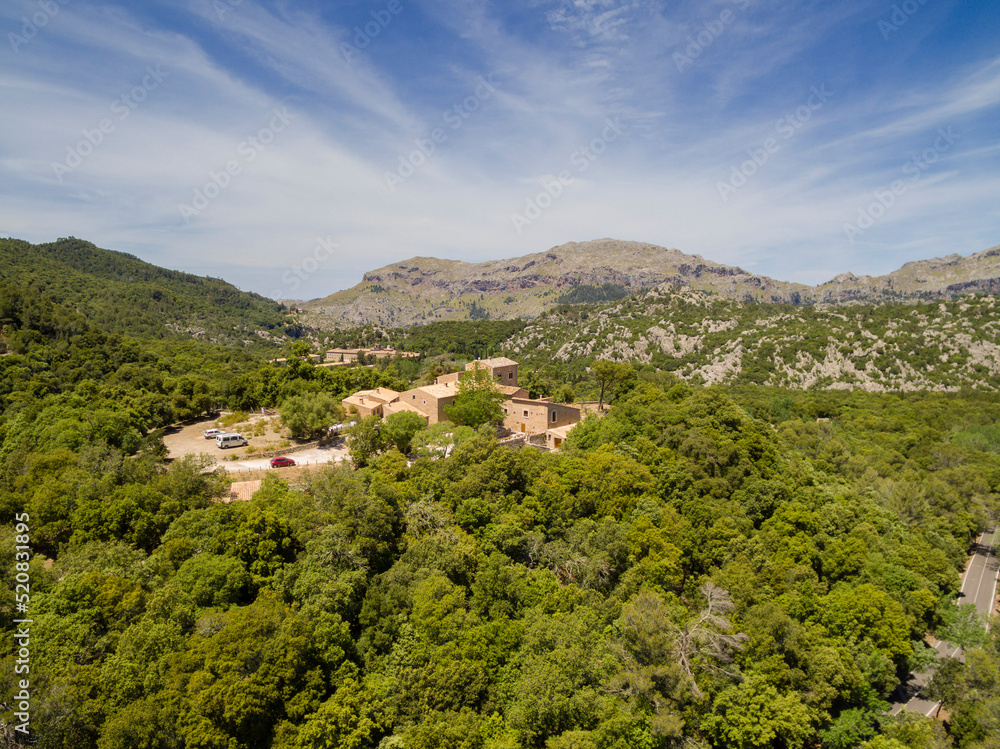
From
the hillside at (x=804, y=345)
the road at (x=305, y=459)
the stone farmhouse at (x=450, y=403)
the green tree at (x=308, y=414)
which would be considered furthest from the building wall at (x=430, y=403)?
the hillside at (x=804, y=345)

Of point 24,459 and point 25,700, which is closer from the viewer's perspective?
point 25,700

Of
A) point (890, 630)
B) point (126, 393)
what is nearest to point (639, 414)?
point (890, 630)

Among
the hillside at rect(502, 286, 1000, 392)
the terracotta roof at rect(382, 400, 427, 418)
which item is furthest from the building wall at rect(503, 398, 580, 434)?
the hillside at rect(502, 286, 1000, 392)

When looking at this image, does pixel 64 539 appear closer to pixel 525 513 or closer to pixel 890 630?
pixel 525 513

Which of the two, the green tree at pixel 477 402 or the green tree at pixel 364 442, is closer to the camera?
the green tree at pixel 364 442

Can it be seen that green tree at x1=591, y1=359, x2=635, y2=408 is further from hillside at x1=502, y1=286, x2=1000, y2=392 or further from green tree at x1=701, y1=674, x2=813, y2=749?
hillside at x1=502, y1=286, x2=1000, y2=392

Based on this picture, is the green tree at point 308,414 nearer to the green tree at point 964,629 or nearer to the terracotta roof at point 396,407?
the terracotta roof at point 396,407

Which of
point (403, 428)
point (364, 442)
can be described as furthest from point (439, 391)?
point (364, 442)
